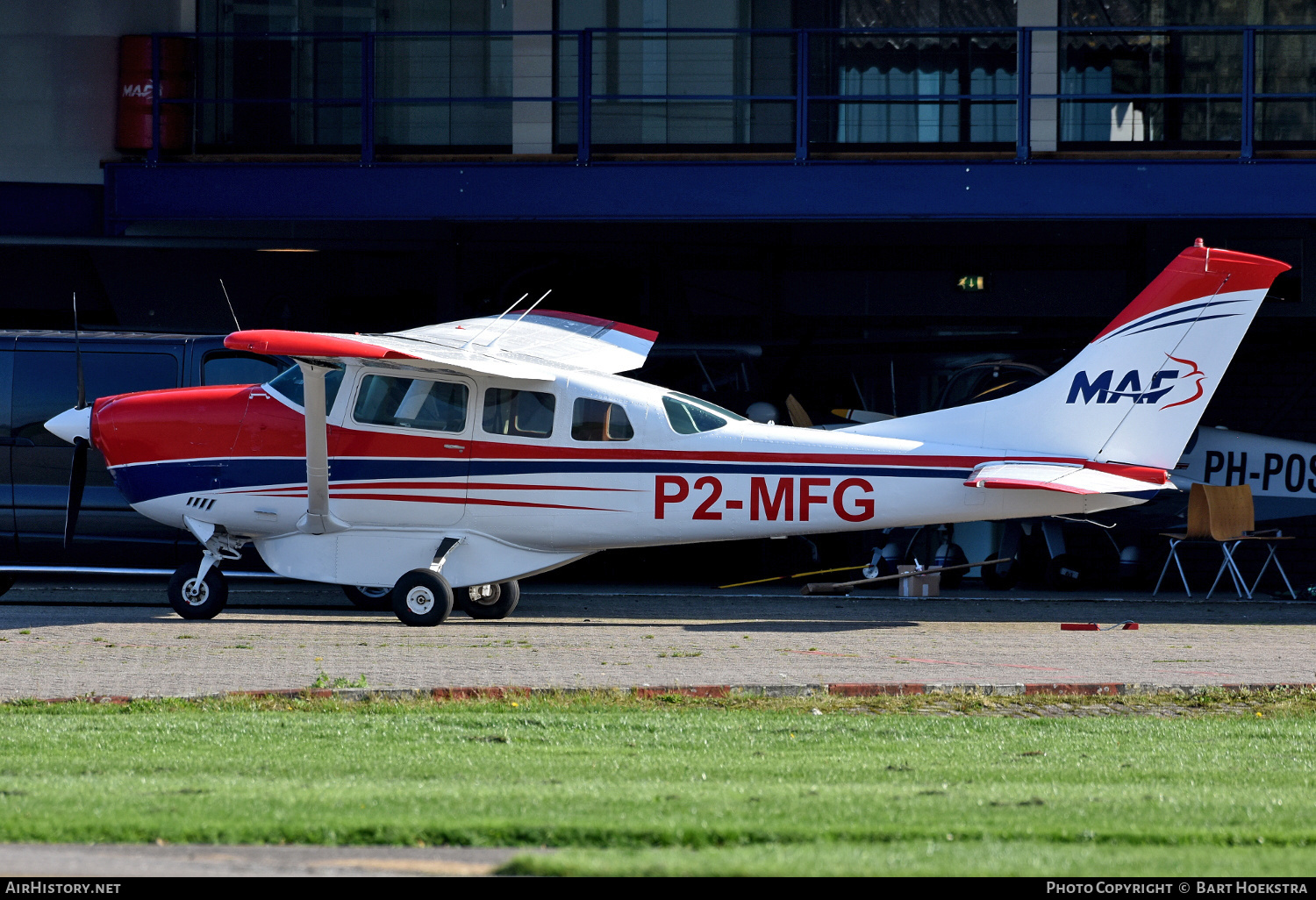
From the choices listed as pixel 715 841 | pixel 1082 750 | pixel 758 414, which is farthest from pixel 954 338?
pixel 715 841

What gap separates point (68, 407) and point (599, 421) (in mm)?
5114

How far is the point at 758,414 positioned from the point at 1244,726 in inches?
331

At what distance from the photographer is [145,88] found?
15.7 metres

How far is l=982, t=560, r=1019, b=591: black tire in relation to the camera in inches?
605

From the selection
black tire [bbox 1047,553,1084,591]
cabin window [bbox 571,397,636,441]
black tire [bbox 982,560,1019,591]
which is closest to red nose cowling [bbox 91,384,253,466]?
cabin window [bbox 571,397,636,441]

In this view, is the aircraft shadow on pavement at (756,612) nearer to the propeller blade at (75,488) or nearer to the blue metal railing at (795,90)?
the propeller blade at (75,488)

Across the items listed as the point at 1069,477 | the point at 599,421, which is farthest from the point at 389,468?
the point at 1069,477

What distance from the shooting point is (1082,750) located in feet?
22.5

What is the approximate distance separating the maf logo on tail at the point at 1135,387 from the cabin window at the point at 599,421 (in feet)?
11.2

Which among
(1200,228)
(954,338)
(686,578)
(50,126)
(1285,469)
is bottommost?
(686,578)

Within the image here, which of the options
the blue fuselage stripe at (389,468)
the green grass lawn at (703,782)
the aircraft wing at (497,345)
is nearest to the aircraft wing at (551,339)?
the aircraft wing at (497,345)

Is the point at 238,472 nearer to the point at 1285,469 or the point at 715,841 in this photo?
the point at 715,841

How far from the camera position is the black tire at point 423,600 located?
36.7 ft

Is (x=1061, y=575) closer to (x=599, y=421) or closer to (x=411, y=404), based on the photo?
(x=599, y=421)
